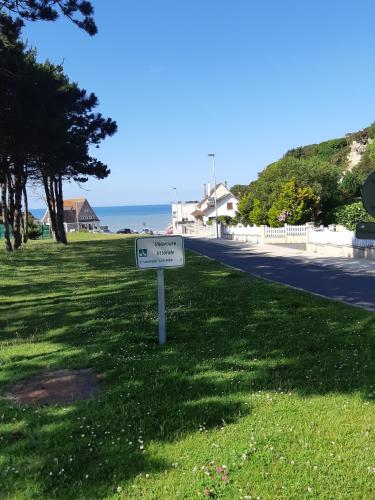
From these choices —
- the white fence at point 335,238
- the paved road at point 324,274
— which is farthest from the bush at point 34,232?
the white fence at point 335,238

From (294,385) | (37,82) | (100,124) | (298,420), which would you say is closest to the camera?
(298,420)

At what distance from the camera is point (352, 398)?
424 cm

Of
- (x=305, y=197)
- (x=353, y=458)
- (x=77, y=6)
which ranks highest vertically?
(x=77, y=6)

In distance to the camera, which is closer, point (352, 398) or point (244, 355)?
point (352, 398)

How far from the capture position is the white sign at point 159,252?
20.1 ft

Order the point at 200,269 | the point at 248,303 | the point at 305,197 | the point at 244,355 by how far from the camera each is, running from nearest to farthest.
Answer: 1. the point at 244,355
2. the point at 248,303
3. the point at 200,269
4. the point at 305,197

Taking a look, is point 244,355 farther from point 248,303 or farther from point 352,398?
point 248,303

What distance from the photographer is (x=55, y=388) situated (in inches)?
191

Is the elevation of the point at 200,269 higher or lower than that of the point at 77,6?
lower

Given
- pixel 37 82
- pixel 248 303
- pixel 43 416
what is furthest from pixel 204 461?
pixel 37 82

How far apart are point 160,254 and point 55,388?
2.16m

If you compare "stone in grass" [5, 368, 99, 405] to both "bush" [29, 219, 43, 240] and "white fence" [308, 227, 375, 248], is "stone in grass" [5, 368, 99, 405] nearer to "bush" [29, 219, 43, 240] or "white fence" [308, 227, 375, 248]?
"white fence" [308, 227, 375, 248]

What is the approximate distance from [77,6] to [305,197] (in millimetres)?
26436

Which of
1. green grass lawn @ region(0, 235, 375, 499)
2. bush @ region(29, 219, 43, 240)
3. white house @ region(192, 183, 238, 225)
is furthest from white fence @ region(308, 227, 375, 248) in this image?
white house @ region(192, 183, 238, 225)
